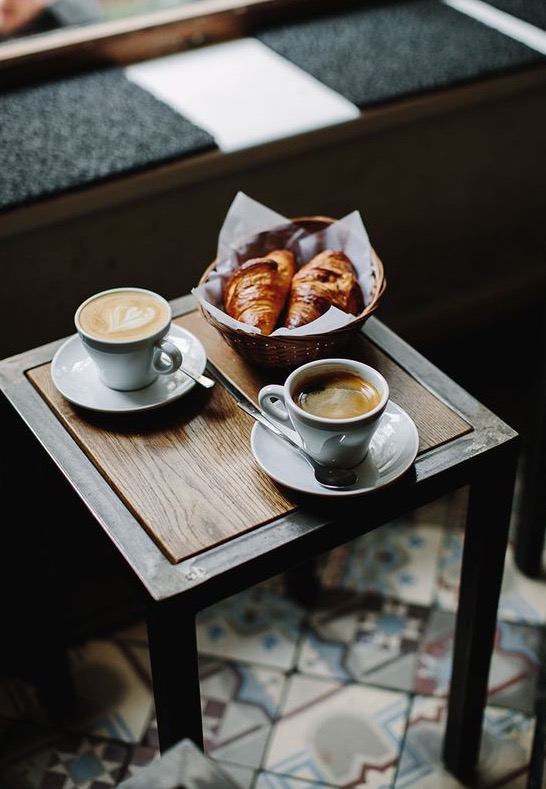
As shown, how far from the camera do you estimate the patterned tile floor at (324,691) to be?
138 cm

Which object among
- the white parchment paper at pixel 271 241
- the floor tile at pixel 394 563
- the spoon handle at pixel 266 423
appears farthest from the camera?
the floor tile at pixel 394 563

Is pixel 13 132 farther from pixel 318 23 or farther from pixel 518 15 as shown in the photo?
pixel 518 15

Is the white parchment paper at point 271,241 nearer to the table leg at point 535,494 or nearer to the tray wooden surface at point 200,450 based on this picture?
the tray wooden surface at point 200,450

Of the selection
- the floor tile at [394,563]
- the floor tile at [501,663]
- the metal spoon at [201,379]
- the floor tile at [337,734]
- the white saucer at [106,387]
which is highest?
the metal spoon at [201,379]

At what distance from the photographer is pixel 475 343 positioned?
214 centimetres

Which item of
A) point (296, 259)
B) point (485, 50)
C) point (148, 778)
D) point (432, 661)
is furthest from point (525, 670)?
point (485, 50)

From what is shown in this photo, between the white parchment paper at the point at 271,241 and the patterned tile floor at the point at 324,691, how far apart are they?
64cm

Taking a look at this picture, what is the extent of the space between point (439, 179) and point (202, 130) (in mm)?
512

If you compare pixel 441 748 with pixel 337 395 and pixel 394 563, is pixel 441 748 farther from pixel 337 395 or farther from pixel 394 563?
pixel 337 395

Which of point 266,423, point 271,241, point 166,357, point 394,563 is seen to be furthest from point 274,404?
point 394,563

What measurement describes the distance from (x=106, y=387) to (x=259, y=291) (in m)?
0.20

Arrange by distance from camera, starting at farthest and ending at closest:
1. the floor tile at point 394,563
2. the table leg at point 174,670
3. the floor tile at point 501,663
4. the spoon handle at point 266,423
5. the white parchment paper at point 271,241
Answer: the floor tile at point 394,563, the floor tile at point 501,663, the white parchment paper at point 271,241, the spoon handle at point 266,423, the table leg at point 174,670

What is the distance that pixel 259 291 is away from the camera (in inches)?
43.4

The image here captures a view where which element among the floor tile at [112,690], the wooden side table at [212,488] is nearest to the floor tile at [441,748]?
the wooden side table at [212,488]
